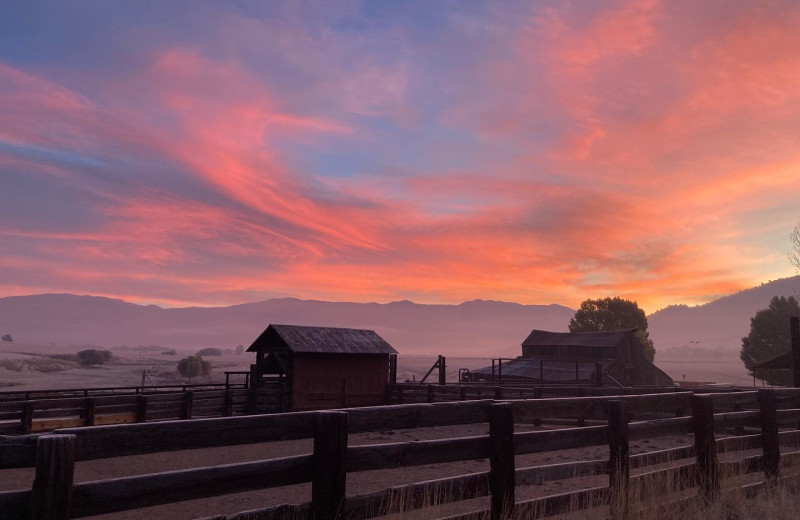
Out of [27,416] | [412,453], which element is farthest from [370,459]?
[27,416]

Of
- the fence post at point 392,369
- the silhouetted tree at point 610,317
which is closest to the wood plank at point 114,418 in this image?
the fence post at point 392,369

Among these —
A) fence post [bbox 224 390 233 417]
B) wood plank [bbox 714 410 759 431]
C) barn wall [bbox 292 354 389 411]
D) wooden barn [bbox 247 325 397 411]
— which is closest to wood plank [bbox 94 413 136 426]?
fence post [bbox 224 390 233 417]

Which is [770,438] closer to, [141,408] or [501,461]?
[501,461]

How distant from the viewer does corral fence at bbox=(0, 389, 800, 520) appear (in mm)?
3836

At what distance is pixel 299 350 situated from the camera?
26047mm

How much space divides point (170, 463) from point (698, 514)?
13.2 meters

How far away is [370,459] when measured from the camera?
521 centimetres

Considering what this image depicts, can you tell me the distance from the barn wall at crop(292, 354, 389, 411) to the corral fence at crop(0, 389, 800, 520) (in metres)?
20.3

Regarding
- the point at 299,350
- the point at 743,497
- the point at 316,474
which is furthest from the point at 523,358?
the point at 316,474

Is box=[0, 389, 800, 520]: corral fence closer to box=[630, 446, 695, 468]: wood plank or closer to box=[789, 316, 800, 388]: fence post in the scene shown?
box=[630, 446, 695, 468]: wood plank

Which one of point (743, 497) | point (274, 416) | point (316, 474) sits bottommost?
point (743, 497)

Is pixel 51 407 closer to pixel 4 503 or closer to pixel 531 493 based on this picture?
pixel 531 493

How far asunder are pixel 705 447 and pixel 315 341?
69.9ft

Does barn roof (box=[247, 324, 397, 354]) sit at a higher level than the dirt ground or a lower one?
higher
